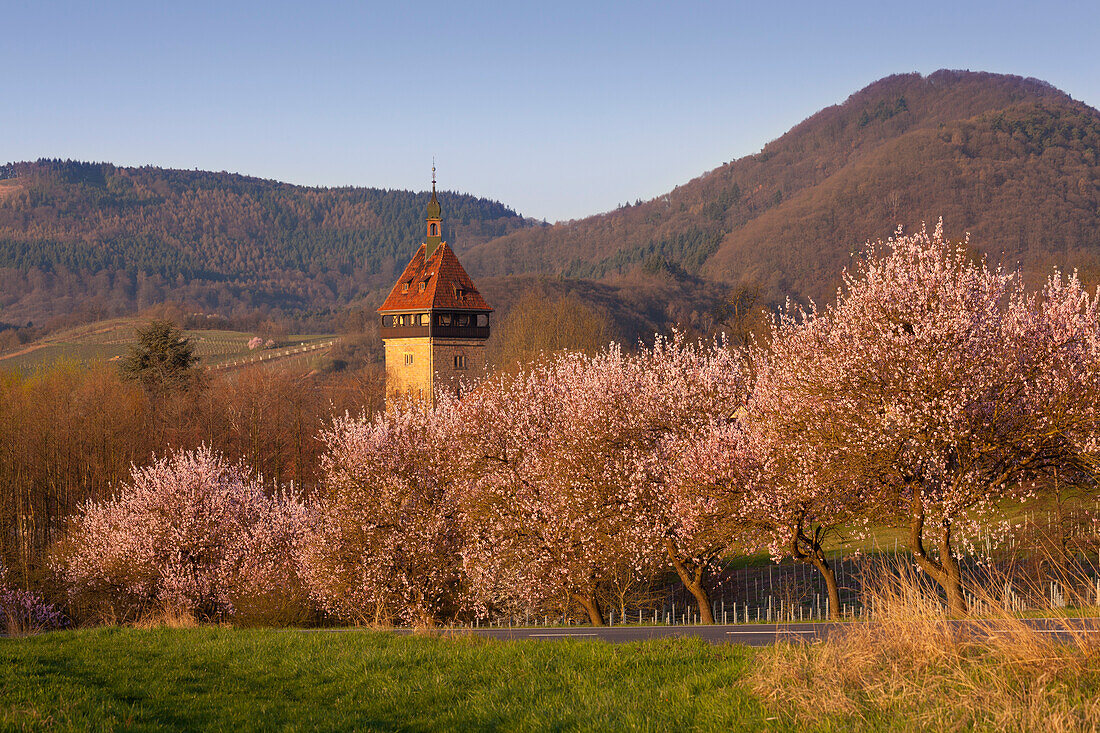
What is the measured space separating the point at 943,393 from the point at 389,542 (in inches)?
802

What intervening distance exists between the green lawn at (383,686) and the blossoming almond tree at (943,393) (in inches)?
465

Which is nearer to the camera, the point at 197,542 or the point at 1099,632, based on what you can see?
the point at 1099,632

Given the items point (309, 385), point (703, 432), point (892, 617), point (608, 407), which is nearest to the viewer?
point (892, 617)

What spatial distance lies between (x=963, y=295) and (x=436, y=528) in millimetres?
19748

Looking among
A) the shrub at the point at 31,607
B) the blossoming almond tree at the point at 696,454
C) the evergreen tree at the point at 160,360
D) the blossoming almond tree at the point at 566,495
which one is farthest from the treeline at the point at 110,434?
the blossoming almond tree at the point at 696,454

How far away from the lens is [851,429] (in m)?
25.3

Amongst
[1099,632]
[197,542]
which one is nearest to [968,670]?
[1099,632]

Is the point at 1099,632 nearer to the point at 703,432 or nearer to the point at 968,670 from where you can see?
the point at 968,670

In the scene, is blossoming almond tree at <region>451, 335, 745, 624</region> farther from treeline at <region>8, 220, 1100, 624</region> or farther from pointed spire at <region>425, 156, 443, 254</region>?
pointed spire at <region>425, 156, 443, 254</region>

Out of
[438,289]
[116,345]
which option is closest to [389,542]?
[438,289]

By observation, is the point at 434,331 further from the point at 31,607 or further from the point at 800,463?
the point at 800,463

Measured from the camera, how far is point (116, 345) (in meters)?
171

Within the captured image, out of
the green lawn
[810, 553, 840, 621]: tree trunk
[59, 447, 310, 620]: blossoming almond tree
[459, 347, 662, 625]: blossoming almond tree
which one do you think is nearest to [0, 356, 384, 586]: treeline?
[59, 447, 310, 620]: blossoming almond tree

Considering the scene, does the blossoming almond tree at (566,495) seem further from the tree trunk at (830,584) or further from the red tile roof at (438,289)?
the red tile roof at (438,289)
